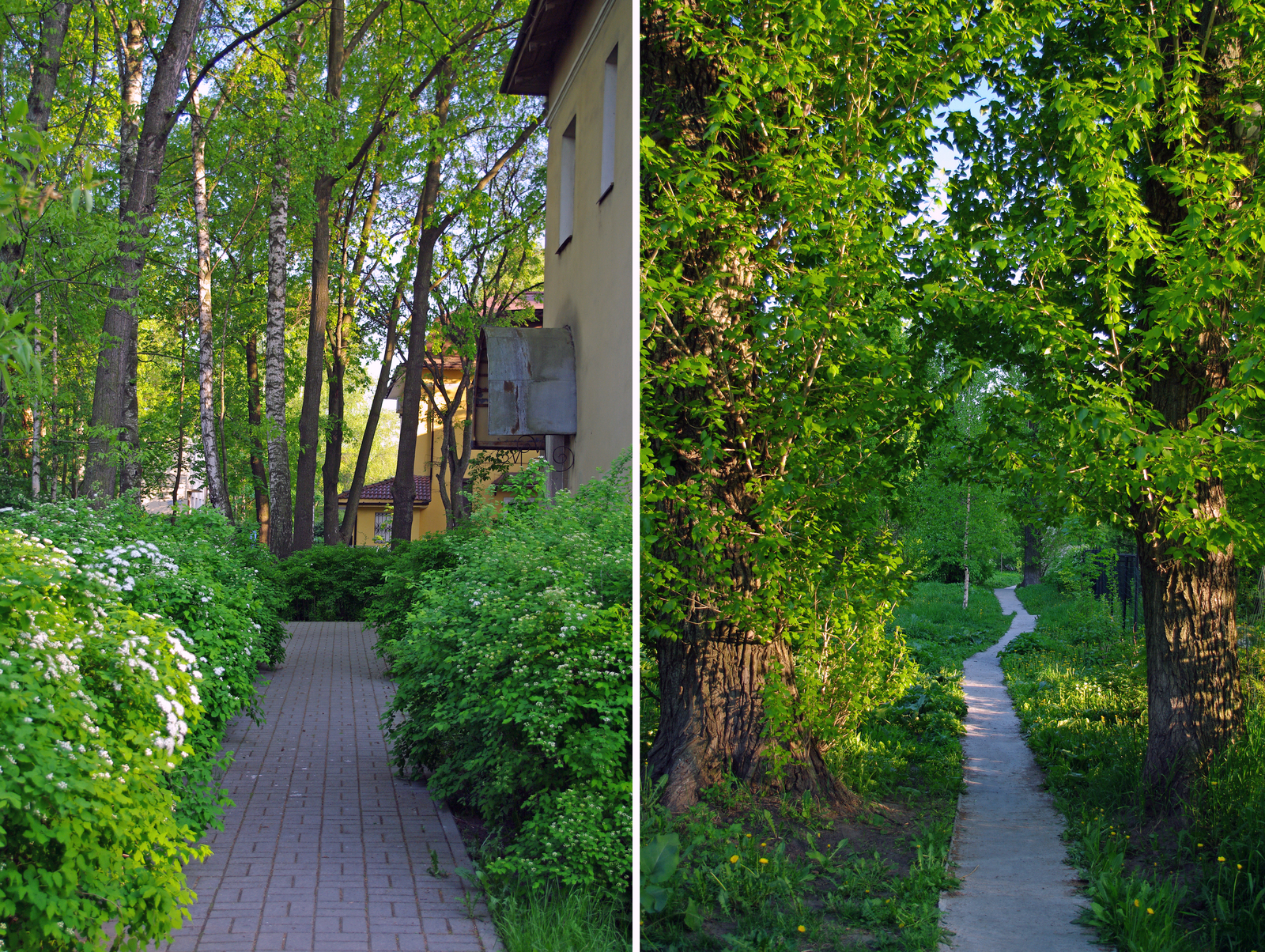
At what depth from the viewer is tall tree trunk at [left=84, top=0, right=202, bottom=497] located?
28.8 feet

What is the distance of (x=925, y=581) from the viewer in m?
19.1

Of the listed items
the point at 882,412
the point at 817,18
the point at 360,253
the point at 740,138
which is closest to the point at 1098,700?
the point at 882,412

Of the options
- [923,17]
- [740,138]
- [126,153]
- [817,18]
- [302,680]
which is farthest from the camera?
[126,153]

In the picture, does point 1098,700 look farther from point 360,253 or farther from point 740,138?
point 360,253

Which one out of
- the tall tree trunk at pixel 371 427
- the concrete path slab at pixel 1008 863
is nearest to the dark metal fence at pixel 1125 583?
the concrete path slab at pixel 1008 863

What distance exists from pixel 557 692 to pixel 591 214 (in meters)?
2.21

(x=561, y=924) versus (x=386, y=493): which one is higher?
(x=386, y=493)

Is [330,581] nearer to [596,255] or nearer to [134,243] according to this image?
[134,243]

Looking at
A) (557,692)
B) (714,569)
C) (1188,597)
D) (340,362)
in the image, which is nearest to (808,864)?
(714,569)

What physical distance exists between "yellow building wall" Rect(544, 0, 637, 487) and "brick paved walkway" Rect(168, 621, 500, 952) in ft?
6.17

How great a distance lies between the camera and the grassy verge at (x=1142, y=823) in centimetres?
442

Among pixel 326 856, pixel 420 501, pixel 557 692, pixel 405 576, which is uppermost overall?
pixel 420 501

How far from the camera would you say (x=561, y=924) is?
10.8 feet

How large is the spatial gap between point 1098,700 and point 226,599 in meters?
7.45
